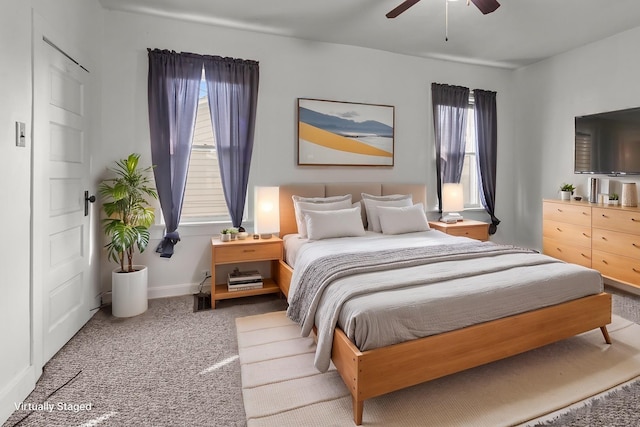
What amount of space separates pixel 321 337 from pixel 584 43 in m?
4.80

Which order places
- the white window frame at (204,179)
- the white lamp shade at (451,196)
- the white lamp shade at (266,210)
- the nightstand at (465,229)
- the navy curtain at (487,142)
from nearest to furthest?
the white lamp shade at (266,210)
the white window frame at (204,179)
the nightstand at (465,229)
the white lamp shade at (451,196)
the navy curtain at (487,142)

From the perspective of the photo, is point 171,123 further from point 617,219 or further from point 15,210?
point 617,219

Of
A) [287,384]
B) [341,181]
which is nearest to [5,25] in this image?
[287,384]

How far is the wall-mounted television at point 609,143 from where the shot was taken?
366 centimetres

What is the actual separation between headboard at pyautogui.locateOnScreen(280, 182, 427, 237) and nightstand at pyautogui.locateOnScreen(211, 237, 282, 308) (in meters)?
0.40

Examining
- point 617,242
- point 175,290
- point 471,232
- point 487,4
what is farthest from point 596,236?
point 175,290

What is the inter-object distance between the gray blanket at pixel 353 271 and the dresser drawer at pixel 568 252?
1693 millimetres

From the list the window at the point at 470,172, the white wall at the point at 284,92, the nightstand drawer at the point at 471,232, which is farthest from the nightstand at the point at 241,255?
the window at the point at 470,172

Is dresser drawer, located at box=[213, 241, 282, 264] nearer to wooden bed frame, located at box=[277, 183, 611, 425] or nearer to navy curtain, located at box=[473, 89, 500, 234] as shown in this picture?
wooden bed frame, located at box=[277, 183, 611, 425]

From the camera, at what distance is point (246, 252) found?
3.34m

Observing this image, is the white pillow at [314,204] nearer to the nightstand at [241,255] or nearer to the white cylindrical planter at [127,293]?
the nightstand at [241,255]

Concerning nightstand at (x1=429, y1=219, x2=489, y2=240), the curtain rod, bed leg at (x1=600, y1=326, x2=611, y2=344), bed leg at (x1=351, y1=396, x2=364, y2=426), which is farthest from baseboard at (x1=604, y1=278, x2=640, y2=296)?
the curtain rod

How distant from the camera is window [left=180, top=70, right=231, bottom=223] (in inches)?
146

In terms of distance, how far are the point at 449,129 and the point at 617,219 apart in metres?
2.13
